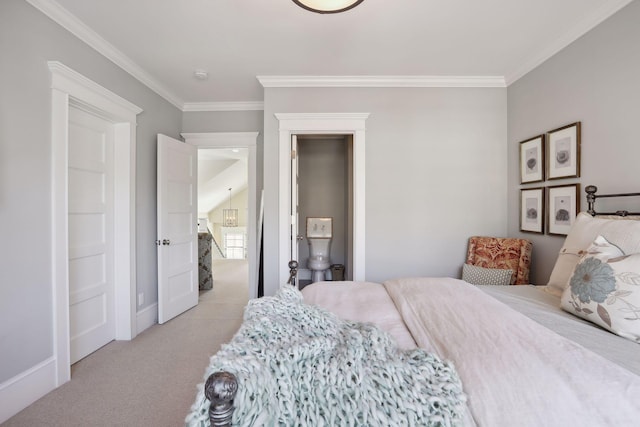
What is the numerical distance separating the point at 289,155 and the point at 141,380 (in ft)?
7.30

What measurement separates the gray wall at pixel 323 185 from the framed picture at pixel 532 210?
2.74 m

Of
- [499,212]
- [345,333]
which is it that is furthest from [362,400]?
[499,212]

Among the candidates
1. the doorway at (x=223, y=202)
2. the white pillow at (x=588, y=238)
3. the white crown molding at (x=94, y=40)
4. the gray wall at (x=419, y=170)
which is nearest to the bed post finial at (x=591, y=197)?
→ the white pillow at (x=588, y=238)

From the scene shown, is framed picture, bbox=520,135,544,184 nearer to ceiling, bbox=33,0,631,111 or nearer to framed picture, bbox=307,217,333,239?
ceiling, bbox=33,0,631,111

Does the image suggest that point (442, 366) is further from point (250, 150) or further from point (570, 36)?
point (250, 150)

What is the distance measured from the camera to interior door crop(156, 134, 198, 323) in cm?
297

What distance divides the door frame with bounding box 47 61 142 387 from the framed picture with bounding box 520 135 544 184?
3.68 m

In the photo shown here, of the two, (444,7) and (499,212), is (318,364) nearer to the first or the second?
(444,7)

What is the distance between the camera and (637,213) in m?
1.65

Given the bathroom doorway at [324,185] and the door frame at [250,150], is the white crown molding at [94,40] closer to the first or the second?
the door frame at [250,150]

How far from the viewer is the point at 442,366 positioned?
75cm

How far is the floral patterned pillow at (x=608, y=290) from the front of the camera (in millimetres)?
1038

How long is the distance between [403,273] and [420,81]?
1.95 metres

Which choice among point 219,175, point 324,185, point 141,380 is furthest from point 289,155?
point 219,175
